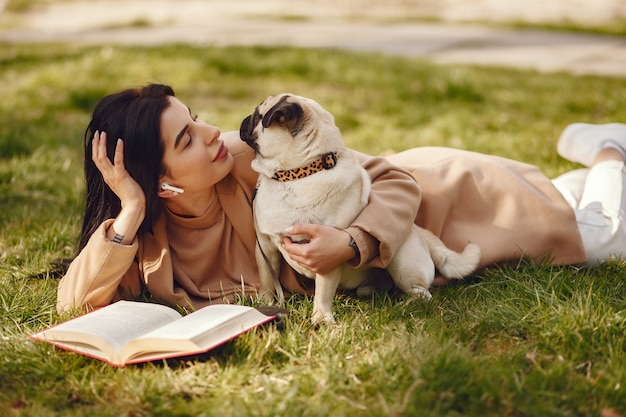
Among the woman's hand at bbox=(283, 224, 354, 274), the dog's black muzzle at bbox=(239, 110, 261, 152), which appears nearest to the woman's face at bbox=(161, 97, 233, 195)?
the dog's black muzzle at bbox=(239, 110, 261, 152)

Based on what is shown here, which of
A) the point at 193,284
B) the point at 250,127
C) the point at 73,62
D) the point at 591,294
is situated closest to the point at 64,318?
the point at 193,284

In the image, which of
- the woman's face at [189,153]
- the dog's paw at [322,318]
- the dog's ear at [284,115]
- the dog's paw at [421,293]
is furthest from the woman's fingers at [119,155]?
the dog's paw at [421,293]

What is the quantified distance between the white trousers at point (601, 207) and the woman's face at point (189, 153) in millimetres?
1811

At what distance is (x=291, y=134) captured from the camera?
2701 millimetres

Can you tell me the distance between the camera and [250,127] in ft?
9.31

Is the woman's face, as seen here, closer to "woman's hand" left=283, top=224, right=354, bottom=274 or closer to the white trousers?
"woman's hand" left=283, top=224, right=354, bottom=274

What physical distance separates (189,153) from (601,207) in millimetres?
2117

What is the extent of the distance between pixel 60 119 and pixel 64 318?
13.6ft

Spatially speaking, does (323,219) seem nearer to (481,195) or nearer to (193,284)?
(193,284)

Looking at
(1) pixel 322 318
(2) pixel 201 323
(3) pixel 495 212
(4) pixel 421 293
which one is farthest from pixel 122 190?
(3) pixel 495 212

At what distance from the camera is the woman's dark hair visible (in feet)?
9.16

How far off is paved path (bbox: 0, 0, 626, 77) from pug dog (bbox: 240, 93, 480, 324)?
625 cm

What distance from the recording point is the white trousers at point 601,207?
328 cm

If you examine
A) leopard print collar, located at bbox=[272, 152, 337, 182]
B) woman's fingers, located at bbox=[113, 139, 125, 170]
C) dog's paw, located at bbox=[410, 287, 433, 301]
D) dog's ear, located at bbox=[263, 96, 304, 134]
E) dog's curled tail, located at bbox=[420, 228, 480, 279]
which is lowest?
dog's paw, located at bbox=[410, 287, 433, 301]
